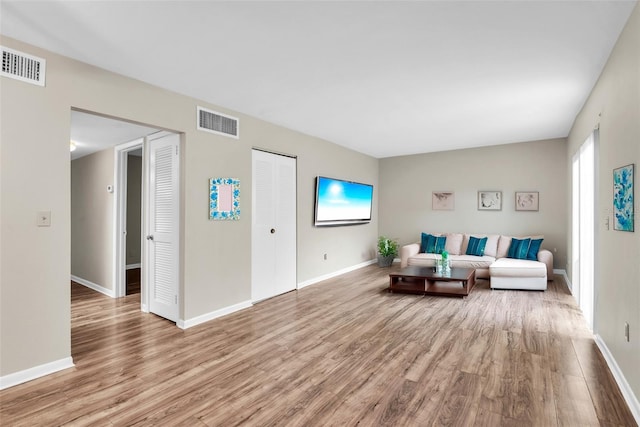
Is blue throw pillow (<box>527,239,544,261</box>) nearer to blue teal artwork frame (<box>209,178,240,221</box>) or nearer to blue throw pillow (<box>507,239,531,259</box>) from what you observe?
blue throw pillow (<box>507,239,531,259</box>)

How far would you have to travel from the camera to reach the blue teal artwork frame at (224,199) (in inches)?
158

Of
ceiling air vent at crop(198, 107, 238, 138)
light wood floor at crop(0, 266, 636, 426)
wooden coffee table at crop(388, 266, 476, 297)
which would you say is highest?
ceiling air vent at crop(198, 107, 238, 138)

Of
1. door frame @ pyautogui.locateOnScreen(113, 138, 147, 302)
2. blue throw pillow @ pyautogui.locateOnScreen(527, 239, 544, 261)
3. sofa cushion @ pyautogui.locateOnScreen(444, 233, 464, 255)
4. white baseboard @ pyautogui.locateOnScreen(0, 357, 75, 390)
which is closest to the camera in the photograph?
white baseboard @ pyautogui.locateOnScreen(0, 357, 75, 390)

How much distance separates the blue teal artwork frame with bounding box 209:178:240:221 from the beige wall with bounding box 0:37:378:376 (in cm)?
8

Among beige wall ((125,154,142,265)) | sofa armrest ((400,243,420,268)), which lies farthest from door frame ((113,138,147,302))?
sofa armrest ((400,243,420,268))

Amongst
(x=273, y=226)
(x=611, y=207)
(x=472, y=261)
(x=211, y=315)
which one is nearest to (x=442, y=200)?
(x=472, y=261)

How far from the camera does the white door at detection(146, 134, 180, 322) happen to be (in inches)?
154

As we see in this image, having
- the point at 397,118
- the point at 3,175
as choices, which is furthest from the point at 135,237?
the point at 397,118

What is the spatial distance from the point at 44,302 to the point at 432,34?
3.64 m

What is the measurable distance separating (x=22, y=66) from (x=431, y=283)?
17.7 ft

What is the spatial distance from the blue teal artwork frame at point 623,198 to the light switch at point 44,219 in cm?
422

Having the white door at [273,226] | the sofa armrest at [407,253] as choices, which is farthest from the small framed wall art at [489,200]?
the white door at [273,226]

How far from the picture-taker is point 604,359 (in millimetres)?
2867

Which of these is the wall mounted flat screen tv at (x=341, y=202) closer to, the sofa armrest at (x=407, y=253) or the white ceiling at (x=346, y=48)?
the sofa armrest at (x=407, y=253)
